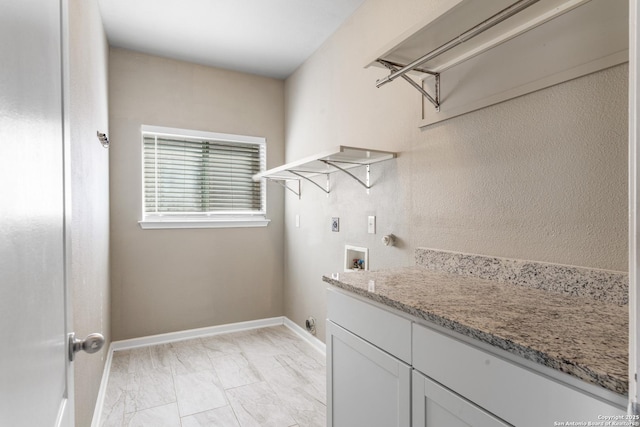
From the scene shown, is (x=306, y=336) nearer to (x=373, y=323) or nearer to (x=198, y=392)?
(x=198, y=392)

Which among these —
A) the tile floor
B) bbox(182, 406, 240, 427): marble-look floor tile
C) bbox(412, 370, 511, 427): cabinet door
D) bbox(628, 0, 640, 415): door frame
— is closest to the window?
the tile floor

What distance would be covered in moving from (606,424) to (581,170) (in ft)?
2.62

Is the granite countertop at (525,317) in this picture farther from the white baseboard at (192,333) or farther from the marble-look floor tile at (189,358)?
the white baseboard at (192,333)

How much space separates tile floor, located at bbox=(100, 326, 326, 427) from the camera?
1.93 metres

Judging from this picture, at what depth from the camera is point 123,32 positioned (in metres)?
2.58

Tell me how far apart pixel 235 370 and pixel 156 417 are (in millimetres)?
632

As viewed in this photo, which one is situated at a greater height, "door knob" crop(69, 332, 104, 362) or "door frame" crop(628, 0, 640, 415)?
"door frame" crop(628, 0, 640, 415)

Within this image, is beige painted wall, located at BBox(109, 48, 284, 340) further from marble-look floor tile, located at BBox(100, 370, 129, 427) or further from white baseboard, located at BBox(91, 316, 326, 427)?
marble-look floor tile, located at BBox(100, 370, 129, 427)

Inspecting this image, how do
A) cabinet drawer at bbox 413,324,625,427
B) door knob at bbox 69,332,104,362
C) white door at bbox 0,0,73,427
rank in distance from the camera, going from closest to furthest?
1. white door at bbox 0,0,73,427
2. cabinet drawer at bbox 413,324,625,427
3. door knob at bbox 69,332,104,362

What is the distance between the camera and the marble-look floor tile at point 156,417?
1.87 meters

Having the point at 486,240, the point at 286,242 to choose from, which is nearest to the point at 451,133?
the point at 486,240

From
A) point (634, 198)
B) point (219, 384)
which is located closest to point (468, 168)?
point (634, 198)

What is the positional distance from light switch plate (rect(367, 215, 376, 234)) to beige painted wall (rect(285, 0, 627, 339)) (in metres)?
0.03

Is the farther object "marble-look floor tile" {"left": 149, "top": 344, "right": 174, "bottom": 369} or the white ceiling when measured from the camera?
"marble-look floor tile" {"left": 149, "top": 344, "right": 174, "bottom": 369}
